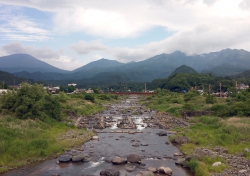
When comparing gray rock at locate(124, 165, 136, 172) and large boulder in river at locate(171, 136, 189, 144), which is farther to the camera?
large boulder in river at locate(171, 136, 189, 144)

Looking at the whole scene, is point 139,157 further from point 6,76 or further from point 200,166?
point 6,76

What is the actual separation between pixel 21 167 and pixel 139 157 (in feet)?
29.6

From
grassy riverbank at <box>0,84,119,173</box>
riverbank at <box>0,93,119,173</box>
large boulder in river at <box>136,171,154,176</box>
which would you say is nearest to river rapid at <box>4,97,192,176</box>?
large boulder in river at <box>136,171,154,176</box>

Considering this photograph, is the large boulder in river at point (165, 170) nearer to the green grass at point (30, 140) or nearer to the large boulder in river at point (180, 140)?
the large boulder in river at point (180, 140)

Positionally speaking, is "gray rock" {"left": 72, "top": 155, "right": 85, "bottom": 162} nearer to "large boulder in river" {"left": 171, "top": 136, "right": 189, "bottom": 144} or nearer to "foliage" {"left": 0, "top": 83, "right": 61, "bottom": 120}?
"large boulder in river" {"left": 171, "top": 136, "right": 189, "bottom": 144}

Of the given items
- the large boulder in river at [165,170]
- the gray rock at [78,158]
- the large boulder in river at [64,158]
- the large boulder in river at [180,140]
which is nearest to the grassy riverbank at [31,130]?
the large boulder in river at [64,158]

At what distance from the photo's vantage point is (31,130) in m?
23.7

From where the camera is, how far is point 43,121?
1115 inches

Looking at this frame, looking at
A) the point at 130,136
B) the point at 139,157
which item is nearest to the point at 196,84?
the point at 130,136

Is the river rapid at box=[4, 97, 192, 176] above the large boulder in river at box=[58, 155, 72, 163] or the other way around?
the other way around

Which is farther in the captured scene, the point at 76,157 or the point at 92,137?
the point at 92,137

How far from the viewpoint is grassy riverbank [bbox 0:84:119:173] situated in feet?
61.5

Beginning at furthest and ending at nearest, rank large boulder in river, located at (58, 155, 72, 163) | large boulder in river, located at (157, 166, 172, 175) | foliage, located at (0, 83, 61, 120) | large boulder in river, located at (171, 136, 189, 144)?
foliage, located at (0, 83, 61, 120)
large boulder in river, located at (171, 136, 189, 144)
large boulder in river, located at (58, 155, 72, 163)
large boulder in river, located at (157, 166, 172, 175)

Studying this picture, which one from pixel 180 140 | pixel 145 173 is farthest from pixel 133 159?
pixel 180 140
